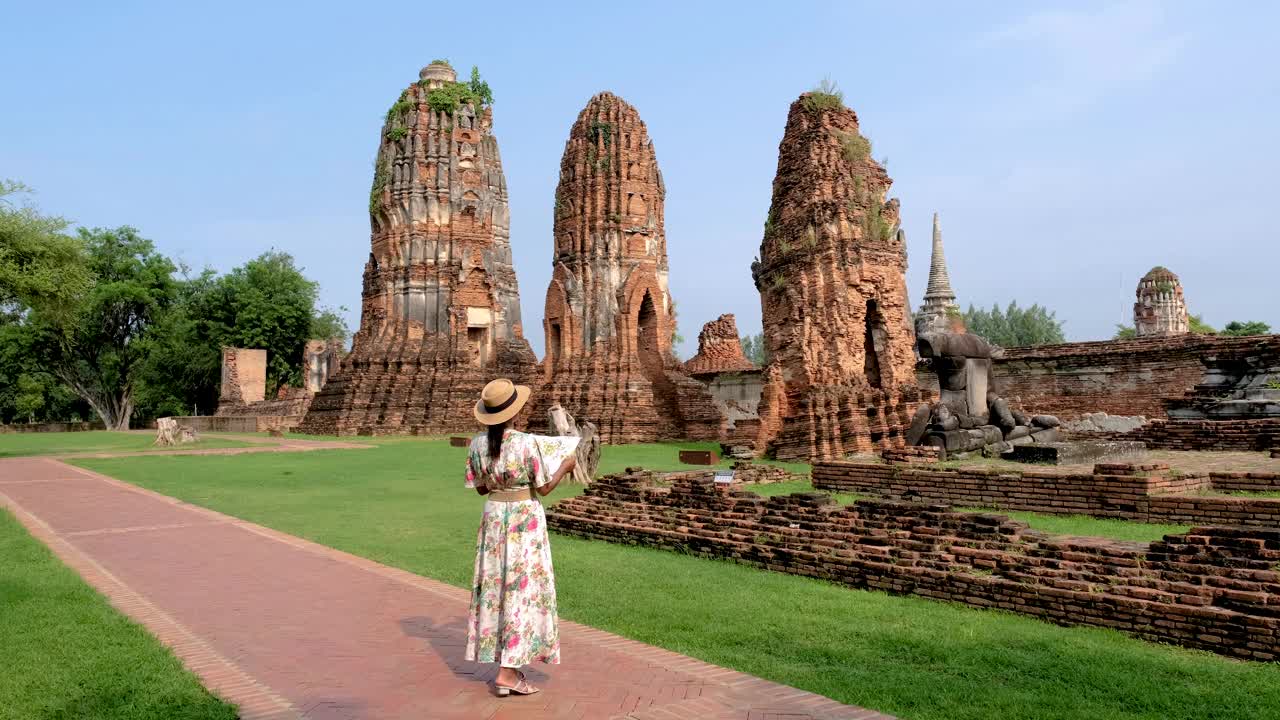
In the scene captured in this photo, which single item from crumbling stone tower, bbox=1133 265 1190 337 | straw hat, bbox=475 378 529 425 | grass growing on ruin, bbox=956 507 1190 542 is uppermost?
crumbling stone tower, bbox=1133 265 1190 337

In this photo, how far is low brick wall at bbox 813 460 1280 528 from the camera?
26.3 ft

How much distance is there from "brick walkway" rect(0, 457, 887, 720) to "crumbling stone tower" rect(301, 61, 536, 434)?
22606mm

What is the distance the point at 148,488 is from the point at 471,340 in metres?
19.2

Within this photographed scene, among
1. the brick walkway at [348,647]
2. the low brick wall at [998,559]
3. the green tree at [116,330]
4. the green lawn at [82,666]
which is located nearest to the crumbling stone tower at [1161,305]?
the low brick wall at [998,559]

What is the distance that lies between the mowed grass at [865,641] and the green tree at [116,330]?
41.8 m

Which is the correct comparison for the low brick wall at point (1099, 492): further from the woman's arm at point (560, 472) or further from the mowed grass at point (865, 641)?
the woman's arm at point (560, 472)

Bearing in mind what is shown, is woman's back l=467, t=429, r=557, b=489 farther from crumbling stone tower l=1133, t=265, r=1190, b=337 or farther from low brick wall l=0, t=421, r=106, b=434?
low brick wall l=0, t=421, r=106, b=434

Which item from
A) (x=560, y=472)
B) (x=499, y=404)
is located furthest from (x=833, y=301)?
(x=560, y=472)

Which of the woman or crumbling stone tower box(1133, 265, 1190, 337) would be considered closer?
the woman

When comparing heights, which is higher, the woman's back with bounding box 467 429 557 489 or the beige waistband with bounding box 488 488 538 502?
the woman's back with bounding box 467 429 557 489

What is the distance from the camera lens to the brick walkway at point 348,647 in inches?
165

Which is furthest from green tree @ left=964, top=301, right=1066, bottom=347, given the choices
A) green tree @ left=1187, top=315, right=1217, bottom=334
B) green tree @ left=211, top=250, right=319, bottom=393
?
green tree @ left=211, top=250, right=319, bottom=393

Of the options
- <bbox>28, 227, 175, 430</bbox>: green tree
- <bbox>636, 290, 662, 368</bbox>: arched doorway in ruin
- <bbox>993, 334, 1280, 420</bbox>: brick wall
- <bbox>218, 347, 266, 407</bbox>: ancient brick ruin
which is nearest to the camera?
<bbox>993, 334, 1280, 420</bbox>: brick wall

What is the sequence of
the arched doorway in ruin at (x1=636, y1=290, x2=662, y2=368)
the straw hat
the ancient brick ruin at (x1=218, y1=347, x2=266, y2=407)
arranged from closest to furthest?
the straw hat → the arched doorway in ruin at (x1=636, y1=290, x2=662, y2=368) → the ancient brick ruin at (x1=218, y1=347, x2=266, y2=407)
